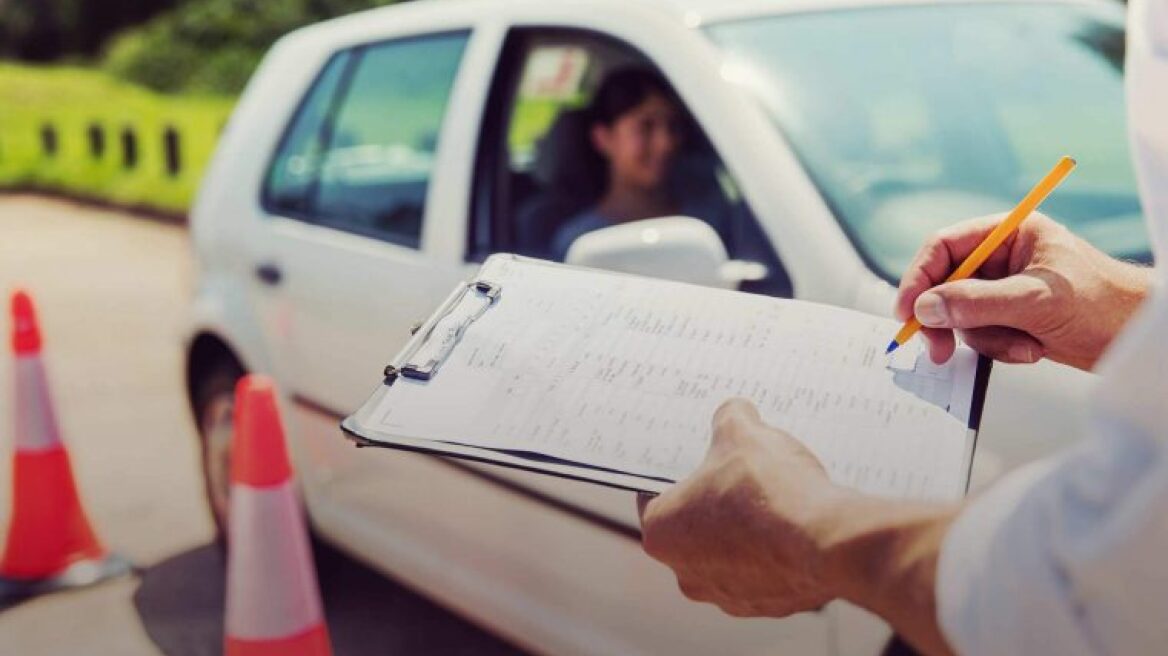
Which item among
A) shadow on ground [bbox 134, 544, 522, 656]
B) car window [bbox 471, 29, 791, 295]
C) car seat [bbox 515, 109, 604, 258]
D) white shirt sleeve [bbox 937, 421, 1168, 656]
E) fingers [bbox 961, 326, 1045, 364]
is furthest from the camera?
shadow on ground [bbox 134, 544, 522, 656]

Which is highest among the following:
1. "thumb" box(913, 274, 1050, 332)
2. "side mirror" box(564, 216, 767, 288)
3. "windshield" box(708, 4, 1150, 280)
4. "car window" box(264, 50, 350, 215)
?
"thumb" box(913, 274, 1050, 332)

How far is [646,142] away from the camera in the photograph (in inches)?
133

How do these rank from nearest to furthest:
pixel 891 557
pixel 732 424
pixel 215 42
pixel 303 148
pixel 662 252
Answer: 1. pixel 891 557
2. pixel 732 424
3. pixel 662 252
4. pixel 303 148
5. pixel 215 42

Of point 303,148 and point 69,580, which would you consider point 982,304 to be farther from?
point 69,580

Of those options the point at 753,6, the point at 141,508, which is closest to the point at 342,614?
the point at 141,508

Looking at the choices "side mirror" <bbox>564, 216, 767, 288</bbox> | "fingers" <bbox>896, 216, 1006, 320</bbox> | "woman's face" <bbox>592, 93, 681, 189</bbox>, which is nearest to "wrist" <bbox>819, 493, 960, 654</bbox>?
"fingers" <bbox>896, 216, 1006, 320</bbox>

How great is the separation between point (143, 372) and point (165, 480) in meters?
1.76

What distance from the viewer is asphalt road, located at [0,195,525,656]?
145 inches

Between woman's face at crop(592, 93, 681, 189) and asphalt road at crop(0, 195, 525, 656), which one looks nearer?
woman's face at crop(592, 93, 681, 189)

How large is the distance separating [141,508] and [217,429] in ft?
2.93

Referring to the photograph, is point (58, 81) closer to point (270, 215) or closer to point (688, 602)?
point (270, 215)

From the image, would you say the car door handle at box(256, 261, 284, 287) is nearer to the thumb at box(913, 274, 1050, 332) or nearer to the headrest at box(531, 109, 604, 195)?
the headrest at box(531, 109, 604, 195)

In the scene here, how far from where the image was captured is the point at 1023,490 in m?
0.95

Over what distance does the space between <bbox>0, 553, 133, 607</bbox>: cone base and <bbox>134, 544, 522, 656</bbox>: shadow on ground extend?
101mm
